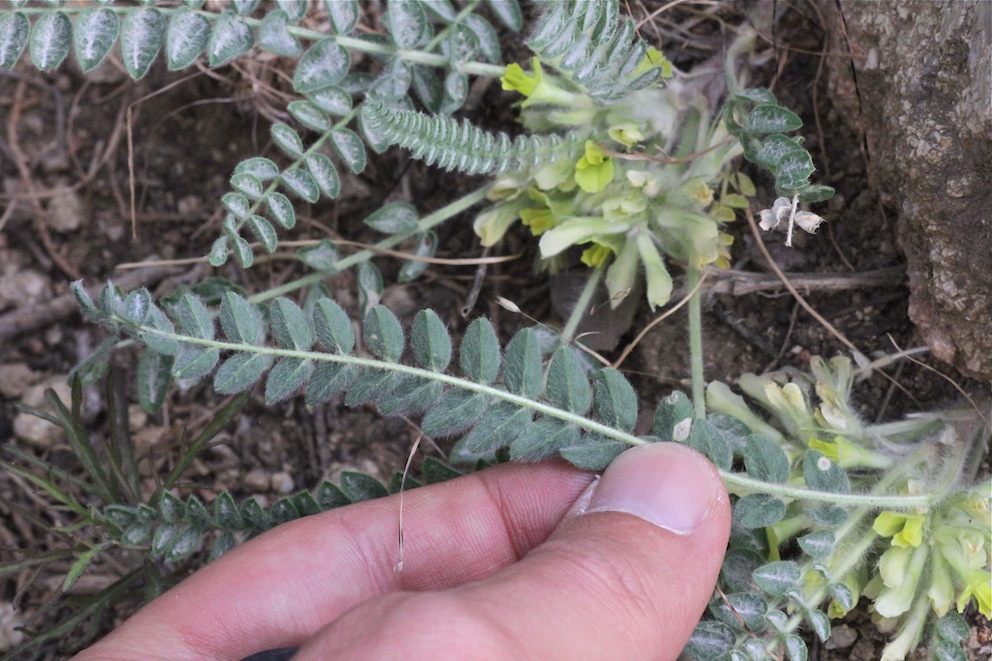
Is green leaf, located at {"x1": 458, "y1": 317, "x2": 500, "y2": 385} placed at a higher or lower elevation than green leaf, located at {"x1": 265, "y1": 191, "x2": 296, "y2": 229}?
lower

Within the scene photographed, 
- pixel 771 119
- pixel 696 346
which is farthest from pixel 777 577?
pixel 771 119

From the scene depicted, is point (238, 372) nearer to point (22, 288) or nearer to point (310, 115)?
point (310, 115)

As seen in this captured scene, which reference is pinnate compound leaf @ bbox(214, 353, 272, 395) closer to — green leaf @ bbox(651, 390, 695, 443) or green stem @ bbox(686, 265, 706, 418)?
green leaf @ bbox(651, 390, 695, 443)

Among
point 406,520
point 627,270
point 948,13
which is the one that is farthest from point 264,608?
point 948,13

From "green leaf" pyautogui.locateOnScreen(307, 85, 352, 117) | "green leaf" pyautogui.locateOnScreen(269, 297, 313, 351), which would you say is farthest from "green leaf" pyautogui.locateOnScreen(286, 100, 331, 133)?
"green leaf" pyautogui.locateOnScreen(269, 297, 313, 351)

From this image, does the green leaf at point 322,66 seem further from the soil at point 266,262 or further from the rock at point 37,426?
the rock at point 37,426

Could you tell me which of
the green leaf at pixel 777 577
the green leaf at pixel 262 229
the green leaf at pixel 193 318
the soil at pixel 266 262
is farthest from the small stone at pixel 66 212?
the green leaf at pixel 777 577
